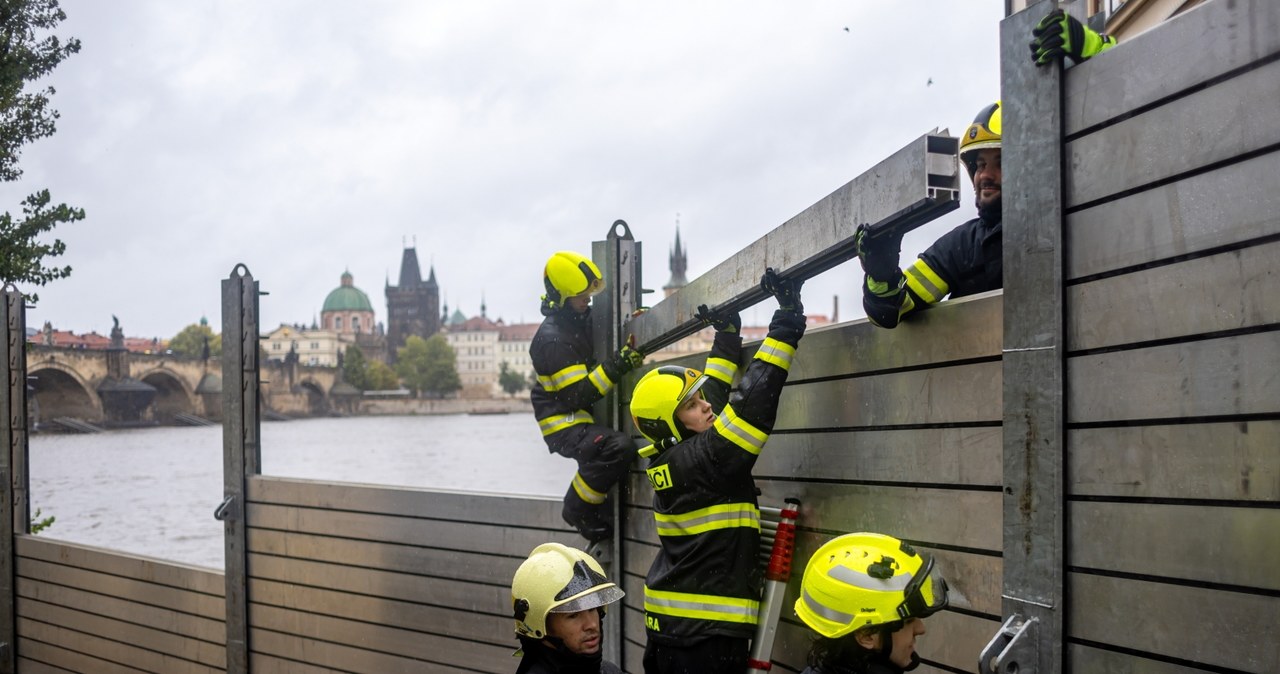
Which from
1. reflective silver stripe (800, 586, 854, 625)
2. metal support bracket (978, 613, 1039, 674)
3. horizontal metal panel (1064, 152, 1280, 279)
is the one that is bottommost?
metal support bracket (978, 613, 1039, 674)

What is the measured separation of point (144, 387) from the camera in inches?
2286

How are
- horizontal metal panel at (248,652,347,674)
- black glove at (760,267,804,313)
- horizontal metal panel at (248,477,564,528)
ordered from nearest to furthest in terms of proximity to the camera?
black glove at (760,267,804,313)
horizontal metal panel at (248,477,564,528)
horizontal metal panel at (248,652,347,674)

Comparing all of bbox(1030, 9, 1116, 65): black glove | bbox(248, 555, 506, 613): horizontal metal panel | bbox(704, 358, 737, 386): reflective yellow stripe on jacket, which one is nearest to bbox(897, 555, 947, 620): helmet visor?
bbox(1030, 9, 1116, 65): black glove

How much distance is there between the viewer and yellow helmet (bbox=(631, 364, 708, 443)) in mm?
3711

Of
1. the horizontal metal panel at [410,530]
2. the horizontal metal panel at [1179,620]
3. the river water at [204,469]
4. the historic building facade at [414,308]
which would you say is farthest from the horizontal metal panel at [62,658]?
the historic building facade at [414,308]

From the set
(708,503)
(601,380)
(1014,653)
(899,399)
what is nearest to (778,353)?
(899,399)

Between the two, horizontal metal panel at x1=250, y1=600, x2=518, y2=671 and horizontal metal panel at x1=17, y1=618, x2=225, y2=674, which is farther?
horizontal metal panel at x1=17, y1=618, x2=225, y2=674

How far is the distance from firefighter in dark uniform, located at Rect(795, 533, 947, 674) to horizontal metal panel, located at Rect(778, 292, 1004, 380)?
0.59m

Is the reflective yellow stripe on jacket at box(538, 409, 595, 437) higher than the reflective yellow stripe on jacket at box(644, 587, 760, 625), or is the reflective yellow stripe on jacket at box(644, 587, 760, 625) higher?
the reflective yellow stripe on jacket at box(538, 409, 595, 437)

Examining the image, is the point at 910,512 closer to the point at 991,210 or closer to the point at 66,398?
the point at 991,210

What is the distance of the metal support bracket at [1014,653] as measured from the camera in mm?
2396

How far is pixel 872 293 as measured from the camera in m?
3.01

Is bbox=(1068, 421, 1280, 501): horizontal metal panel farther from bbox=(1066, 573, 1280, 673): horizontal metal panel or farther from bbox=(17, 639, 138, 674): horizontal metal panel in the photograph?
bbox=(17, 639, 138, 674): horizontal metal panel

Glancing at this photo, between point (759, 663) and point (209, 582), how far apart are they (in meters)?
4.82
